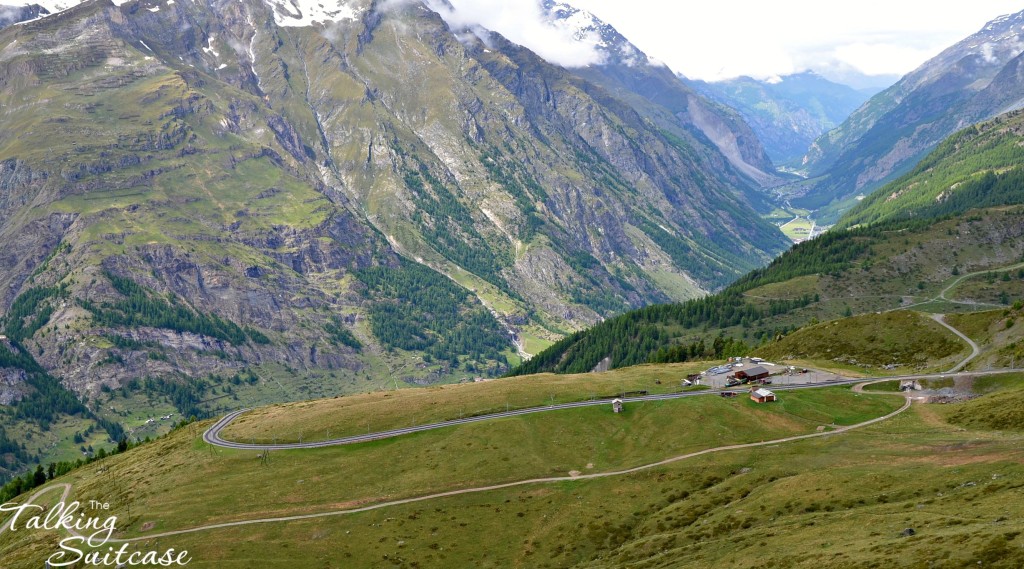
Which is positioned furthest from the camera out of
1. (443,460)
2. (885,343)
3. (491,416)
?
(885,343)

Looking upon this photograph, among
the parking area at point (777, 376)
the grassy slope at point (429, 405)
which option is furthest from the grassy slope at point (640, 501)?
the parking area at point (777, 376)

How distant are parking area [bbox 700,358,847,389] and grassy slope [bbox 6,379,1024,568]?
1388 cm

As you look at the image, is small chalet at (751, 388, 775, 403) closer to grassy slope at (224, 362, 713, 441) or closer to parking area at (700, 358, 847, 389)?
parking area at (700, 358, 847, 389)

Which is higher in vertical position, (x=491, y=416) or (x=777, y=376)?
(x=491, y=416)

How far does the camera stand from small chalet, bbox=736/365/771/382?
15412cm

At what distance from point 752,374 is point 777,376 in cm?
652

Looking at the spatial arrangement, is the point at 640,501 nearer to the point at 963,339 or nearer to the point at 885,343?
the point at 885,343

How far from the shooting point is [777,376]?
515ft

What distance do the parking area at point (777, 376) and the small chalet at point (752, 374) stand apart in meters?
1.48

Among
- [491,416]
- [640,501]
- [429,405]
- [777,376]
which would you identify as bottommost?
[777,376]

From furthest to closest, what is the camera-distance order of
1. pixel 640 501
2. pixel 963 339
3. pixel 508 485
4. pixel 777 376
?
pixel 963 339 < pixel 777 376 < pixel 508 485 < pixel 640 501

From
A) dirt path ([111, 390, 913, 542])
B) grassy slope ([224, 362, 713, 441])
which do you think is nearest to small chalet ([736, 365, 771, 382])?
grassy slope ([224, 362, 713, 441])

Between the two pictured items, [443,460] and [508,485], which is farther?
[443,460]

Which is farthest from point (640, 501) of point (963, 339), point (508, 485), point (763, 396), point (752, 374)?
point (963, 339)
